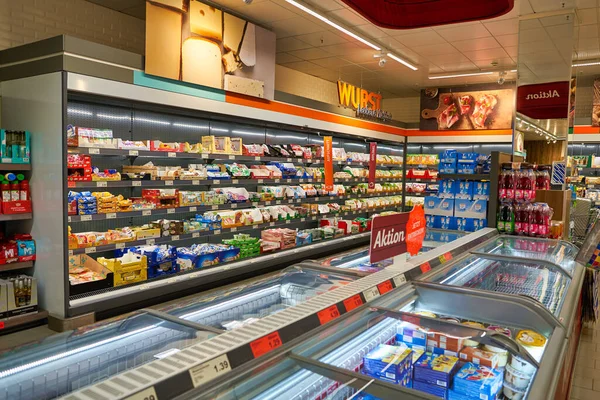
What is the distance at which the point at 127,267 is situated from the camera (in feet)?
16.4

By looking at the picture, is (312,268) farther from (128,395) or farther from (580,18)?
(580,18)

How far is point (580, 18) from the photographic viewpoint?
6781mm

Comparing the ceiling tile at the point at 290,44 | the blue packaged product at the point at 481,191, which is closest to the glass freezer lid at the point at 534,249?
the blue packaged product at the point at 481,191

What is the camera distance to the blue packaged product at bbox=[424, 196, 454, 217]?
5140mm

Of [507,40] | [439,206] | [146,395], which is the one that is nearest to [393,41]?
[507,40]

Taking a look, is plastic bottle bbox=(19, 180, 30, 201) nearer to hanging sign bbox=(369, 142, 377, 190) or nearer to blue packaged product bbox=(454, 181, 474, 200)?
blue packaged product bbox=(454, 181, 474, 200)

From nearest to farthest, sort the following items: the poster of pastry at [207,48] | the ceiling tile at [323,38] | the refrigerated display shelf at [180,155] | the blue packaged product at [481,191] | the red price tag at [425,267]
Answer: the red price tag at [425,267], the refrigerated display shelf at [180,155], the blue packaged product at [481,191], the poster of pastry at [207,48], the ceiling tile at [323,38]

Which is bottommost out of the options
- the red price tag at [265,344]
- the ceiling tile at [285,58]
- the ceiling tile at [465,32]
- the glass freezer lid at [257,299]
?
the glass freezer lid at [257,299]

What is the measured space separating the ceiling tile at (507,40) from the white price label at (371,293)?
698 cm

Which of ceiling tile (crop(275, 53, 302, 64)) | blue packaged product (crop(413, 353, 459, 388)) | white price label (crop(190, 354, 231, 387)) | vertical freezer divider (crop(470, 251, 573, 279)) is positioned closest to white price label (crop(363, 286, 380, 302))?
blue packaged product (crop(413, 353, 459, 388))

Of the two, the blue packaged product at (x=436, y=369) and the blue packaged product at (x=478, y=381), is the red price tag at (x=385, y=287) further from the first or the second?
the blue packaged product at (x=478, y=381)

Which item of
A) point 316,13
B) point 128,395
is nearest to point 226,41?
point 316,13

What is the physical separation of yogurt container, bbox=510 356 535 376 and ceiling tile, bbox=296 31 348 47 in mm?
6594

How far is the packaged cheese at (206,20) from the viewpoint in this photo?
5859 mm
